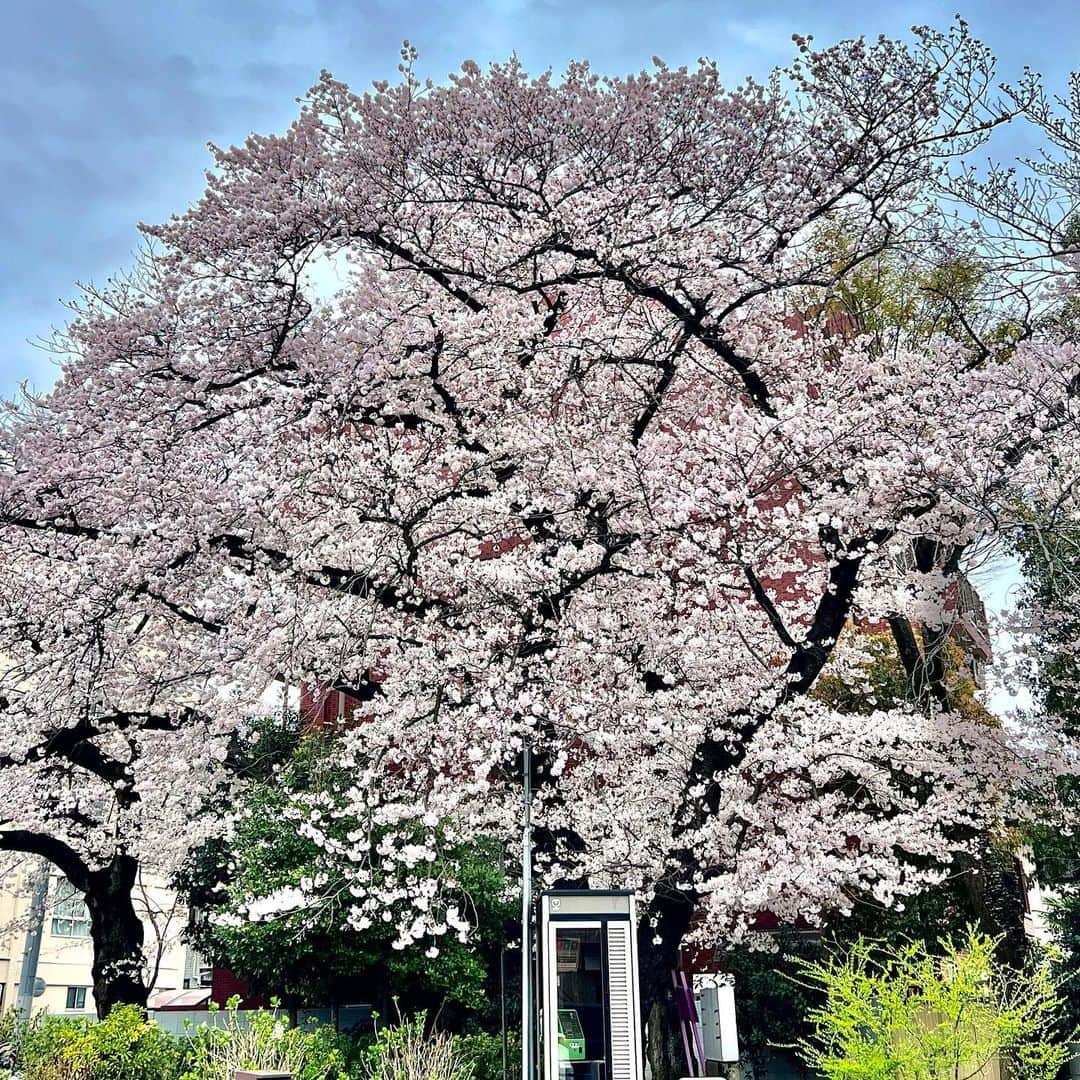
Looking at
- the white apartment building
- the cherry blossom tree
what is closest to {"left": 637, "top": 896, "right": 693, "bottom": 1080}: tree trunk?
the cherry blossom tree

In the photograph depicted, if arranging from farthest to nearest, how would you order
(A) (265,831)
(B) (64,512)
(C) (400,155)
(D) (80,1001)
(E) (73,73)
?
(D) (80,1001) < (A) (265,831) < (B) (64,512) < (C) (400,155) < (E) (73,73)

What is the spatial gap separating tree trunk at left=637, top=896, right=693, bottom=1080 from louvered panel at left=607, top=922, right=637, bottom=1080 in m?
1.97

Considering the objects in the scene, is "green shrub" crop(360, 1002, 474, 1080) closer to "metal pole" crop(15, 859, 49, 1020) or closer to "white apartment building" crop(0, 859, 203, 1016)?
"metal pole" crop(15, 859, 49, 1020)

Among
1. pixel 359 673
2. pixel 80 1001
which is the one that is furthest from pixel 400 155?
pixel 80 1001

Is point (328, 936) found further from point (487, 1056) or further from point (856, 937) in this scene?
point (856, 937)

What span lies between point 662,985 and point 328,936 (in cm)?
396

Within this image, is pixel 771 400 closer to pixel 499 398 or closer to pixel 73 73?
pixel 499 398

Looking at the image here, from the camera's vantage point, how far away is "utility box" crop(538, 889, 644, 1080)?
7770 mm

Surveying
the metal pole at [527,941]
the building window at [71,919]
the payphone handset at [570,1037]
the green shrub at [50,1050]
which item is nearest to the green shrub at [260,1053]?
the green shrub at [50,1050]

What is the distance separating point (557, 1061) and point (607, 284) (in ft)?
22.4

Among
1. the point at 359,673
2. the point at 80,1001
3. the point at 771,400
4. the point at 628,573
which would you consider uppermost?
the point at 771,400

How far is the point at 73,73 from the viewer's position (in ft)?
25.2

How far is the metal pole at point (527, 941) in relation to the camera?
8242mm

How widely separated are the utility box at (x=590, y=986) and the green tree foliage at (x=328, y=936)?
295 centimetres
